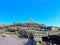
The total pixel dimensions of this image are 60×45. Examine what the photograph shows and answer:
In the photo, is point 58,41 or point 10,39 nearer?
point 58,41

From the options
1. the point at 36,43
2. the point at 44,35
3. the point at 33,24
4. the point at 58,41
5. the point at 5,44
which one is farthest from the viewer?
the point at 33,24

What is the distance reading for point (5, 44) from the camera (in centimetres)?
1541

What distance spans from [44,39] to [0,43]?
4994 millimetres

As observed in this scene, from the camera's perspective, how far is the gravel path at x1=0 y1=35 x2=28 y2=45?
615 inches

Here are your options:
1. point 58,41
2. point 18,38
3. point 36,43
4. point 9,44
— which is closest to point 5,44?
point 9,44

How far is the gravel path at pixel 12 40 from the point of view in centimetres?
1562

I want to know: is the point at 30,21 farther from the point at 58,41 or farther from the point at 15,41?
the point at 58,41

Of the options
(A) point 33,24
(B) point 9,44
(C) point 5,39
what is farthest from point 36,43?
(A) point 33,24

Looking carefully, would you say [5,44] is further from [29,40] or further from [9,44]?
[29,40]

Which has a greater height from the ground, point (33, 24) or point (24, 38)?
point (33, 24)

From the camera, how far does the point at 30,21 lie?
25.9 meters

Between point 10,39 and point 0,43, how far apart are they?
4.70 feet

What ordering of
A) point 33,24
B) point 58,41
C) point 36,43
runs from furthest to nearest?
point 33,24 → point 36,43 → point 58,41

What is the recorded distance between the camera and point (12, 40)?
1623 centimetres
